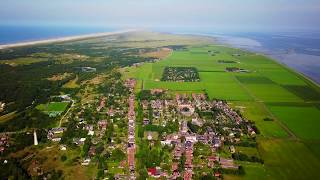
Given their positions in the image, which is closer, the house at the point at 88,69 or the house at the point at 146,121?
the house at the point at 146,121

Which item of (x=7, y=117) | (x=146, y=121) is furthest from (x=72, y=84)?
(x=146, y=121)

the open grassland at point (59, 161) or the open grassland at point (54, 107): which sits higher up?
the open grassland at point (54, 107)

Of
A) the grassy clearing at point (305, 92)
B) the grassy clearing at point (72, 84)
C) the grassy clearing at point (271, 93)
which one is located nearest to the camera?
the grassy clearing at point (271, 93)

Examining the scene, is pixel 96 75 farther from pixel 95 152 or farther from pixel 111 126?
pixel 95 152

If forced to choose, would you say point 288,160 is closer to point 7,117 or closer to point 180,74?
point 7,117

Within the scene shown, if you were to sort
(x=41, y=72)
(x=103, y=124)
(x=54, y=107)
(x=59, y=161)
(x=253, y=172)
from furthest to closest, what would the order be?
1. (x=41, y=72)
2. (x=54, y=107)
3. (x=103, y=124)
4. (x=59, y=161)
5. (x=253, y=172)

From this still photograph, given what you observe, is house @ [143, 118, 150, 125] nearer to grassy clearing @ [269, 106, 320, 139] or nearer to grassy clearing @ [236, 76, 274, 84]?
grassy clearing @ [269, 106, 320, 139]

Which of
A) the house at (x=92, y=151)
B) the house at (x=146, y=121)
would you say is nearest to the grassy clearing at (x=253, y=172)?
the house at (x=92, y=151)

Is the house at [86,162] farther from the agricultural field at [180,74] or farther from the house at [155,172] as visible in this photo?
the agricultural field at [180,74]
